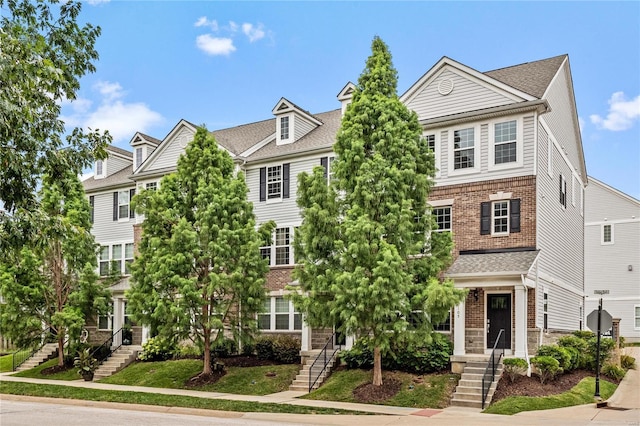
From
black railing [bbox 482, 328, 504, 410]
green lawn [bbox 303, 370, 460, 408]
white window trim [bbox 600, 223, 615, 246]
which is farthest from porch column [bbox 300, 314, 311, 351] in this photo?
white window trim [bbox 600, 223, 615, 246]

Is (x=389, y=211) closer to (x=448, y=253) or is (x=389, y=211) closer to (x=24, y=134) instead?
(x=448, y=253)

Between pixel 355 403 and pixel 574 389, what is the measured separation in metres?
6.17

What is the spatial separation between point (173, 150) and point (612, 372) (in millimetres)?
20126

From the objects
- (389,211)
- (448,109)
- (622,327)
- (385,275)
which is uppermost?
(448,109)

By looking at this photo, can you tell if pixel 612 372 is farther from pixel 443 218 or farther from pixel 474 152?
pixel 474 152

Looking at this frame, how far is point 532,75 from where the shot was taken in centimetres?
2486

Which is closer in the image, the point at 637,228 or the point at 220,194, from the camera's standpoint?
the point at 220,194

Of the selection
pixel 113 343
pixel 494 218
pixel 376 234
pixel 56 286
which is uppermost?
pixel 494 218

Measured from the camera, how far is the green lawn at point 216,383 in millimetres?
Answer: 22688

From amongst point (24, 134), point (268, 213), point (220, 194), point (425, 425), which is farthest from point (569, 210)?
point (24, 134)

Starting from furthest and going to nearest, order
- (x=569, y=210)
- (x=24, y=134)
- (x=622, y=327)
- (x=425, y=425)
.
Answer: (x=622, y=327), (x=569, y=210), (x=425, y=425), (x=24, y=134)

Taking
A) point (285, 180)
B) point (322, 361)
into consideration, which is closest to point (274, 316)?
point (322, 361)

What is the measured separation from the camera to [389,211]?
19.8m

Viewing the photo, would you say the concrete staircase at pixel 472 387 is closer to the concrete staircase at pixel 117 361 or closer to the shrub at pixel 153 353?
the shrub at pixel 153 353
